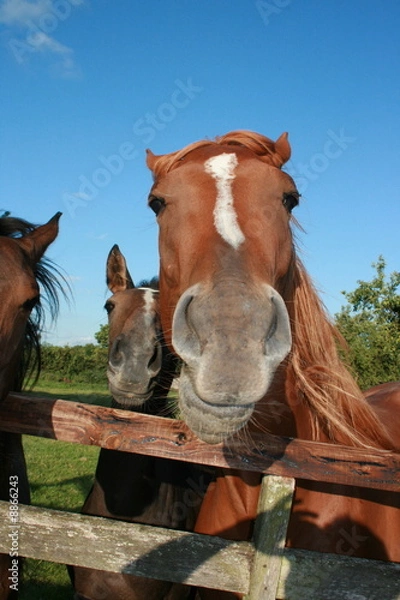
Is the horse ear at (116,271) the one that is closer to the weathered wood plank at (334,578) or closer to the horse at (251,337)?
the horse at (251,337)

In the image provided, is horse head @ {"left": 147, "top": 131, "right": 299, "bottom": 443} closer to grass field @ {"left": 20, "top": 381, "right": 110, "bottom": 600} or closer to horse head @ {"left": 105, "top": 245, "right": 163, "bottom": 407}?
horse head @ {"left": 105, "top": 245, "right": 163, "bottom": 407}

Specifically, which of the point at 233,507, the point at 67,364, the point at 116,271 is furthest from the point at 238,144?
the point at 67,364

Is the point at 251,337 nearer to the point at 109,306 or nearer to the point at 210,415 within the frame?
the point at 210,415

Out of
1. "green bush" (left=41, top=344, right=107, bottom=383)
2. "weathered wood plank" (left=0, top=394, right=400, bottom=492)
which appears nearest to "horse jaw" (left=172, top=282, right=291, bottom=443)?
"weathered wood plank" (left=0, top=394, right=400, bottom=492)

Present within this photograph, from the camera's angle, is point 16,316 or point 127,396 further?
point 127,396

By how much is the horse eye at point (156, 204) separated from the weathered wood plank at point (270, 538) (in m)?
1.36

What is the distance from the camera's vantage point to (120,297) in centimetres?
440

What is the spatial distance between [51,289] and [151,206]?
1471 mm

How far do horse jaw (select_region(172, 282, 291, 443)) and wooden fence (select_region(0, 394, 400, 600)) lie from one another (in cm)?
60

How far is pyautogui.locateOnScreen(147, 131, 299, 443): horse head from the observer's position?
1.54 meters

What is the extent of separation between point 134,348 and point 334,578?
210cm

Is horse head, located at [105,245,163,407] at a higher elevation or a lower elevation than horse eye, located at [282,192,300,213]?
lower

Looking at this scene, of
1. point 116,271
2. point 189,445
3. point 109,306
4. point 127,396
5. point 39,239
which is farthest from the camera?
point 116,271

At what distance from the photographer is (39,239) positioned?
3.18 metres
